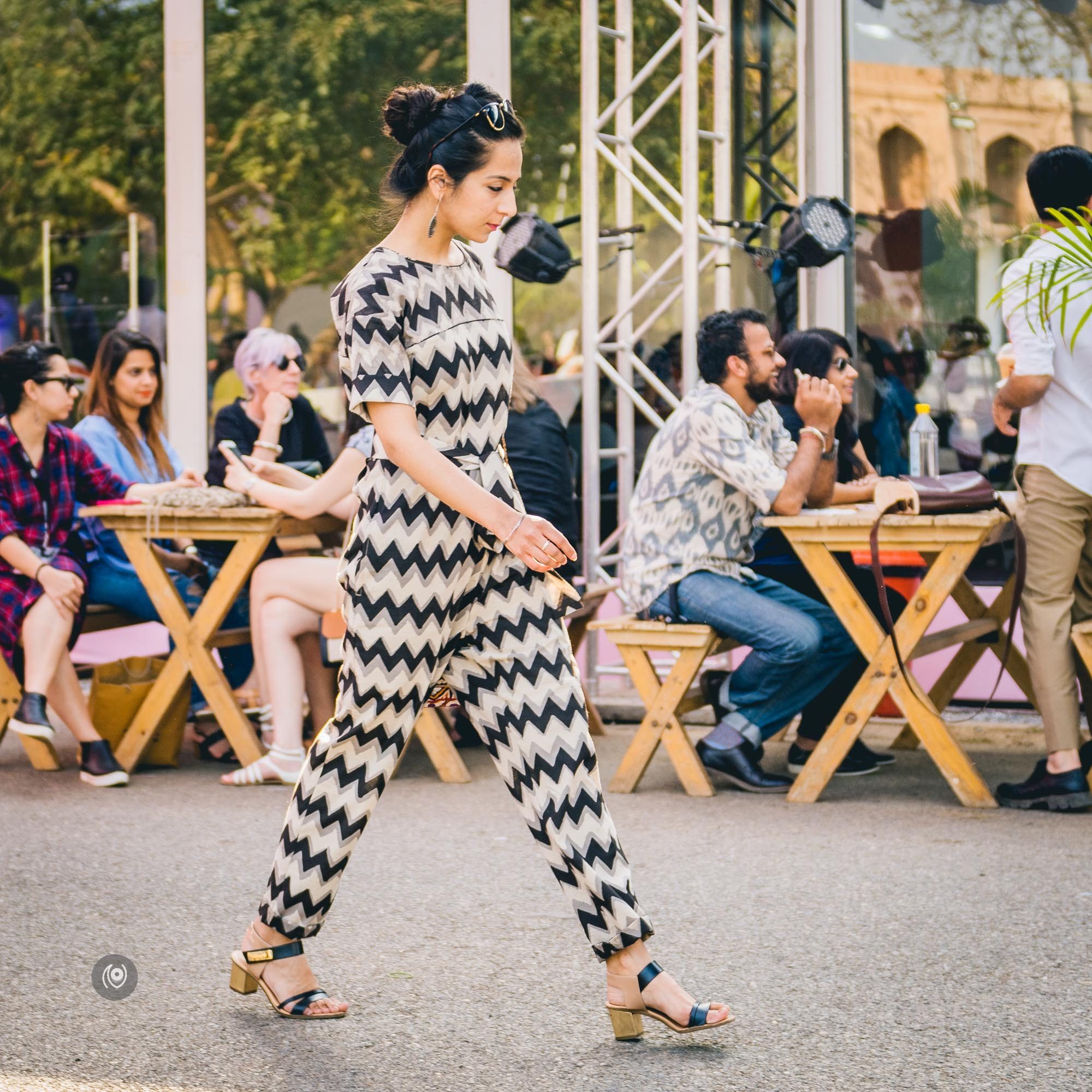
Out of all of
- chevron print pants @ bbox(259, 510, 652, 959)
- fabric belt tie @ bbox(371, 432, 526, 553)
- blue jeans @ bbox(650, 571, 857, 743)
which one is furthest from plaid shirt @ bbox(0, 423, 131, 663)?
fabric belt tie @ bbox(371, 432, 526, 553)

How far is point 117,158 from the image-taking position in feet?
29.1

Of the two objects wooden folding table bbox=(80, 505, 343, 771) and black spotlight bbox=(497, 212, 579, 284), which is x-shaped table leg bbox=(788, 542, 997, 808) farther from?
black spotlight bbox=(497, 212, 579, 284)

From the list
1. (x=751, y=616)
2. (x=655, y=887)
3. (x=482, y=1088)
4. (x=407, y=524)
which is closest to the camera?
(x=482, y=1088)

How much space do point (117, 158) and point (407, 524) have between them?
6.65 metres

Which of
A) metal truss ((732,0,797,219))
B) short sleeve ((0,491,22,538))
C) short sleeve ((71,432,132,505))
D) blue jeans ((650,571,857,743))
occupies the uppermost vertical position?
metal truss ((732,0,797,219))

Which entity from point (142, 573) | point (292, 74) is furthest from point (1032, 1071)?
point (292, 74)

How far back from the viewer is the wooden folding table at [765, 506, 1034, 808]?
16.3ft

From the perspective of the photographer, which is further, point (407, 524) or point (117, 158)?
point (117, 158)

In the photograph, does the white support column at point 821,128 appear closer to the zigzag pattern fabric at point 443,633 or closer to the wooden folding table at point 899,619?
the wooden folding table at point 899,619

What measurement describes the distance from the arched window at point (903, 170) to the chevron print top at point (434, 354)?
16.6 feet

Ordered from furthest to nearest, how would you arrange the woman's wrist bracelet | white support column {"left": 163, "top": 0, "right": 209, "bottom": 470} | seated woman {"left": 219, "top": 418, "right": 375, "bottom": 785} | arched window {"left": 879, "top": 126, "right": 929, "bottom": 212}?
1. white support column {"left": 163, "top": 0, "right": 209, "bottom": 470}
2. arched window {"left": 879, "top": 126, "right": 929, "bottom": 212}
3. seated woman {"left": 219, "top": 418, "right": 375, "bottom": 785}
4. the woman's wrist bracelet

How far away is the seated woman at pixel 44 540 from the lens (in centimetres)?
562

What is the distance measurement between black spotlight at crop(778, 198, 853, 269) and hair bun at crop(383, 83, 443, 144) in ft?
12.9

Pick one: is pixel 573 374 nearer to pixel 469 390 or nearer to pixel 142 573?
pixel 142 573
